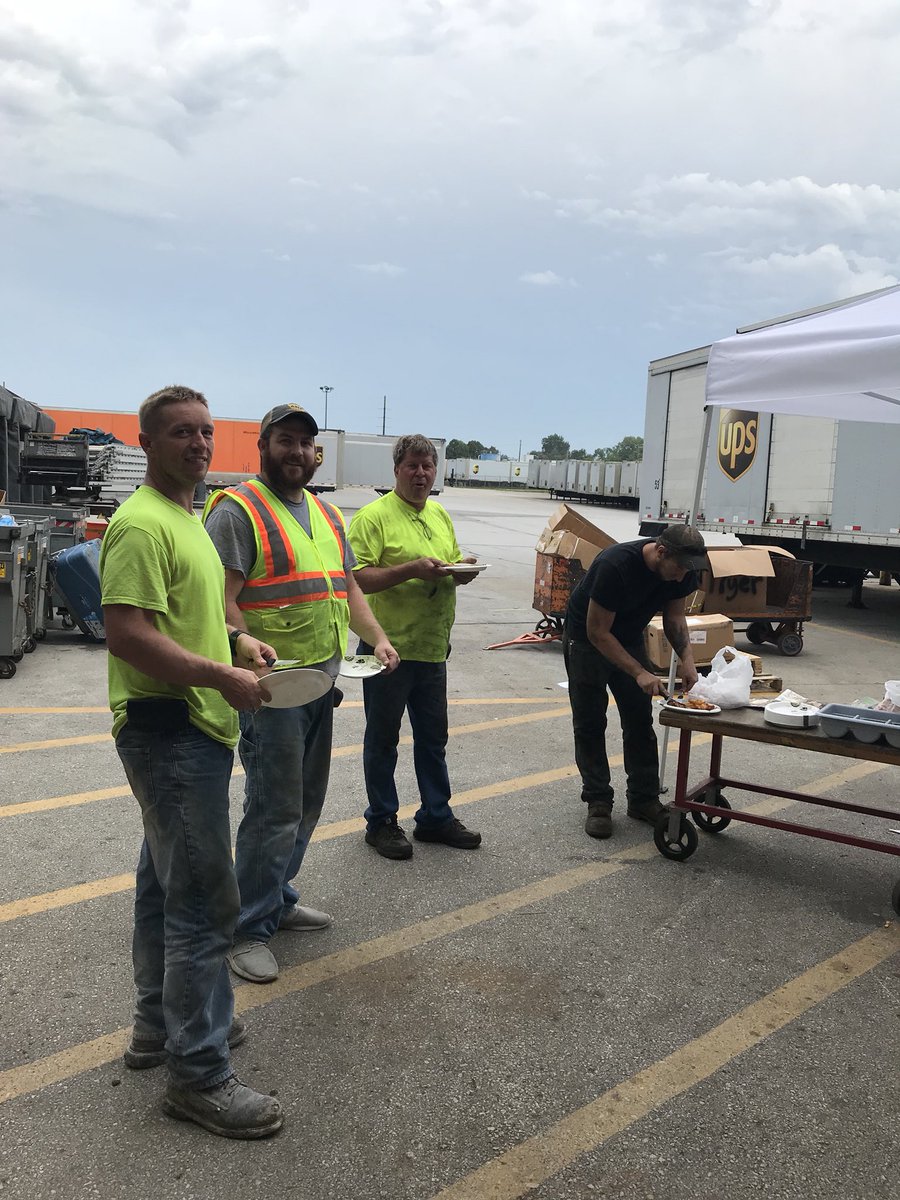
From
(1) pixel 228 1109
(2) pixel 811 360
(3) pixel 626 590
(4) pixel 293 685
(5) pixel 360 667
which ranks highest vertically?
(2) pixel 811 360

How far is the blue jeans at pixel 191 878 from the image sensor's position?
7.60 ft

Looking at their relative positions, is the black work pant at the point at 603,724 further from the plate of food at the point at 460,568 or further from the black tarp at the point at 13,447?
the black tarp at the point at 13,447

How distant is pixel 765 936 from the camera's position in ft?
11.9

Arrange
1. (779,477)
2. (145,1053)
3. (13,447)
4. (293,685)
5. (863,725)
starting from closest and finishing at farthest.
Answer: (293,685) < (145,1053) < (863,725) < (779,477) < (13,447)

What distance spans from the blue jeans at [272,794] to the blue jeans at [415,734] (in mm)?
871

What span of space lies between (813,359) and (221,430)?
3503 cm

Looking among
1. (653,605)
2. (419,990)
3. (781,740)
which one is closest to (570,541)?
(653,605)

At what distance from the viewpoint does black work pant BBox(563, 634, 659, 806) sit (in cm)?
476

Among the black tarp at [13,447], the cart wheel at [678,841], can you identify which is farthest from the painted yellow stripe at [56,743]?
the black tarp at [13,447]

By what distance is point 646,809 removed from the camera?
484 centimetres

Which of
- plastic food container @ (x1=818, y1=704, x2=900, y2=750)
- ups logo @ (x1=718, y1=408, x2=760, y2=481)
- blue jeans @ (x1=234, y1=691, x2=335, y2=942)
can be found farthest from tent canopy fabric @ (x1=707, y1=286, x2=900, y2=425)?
ups logo @ (x1=718, y1=408, x2=760, y2=481)

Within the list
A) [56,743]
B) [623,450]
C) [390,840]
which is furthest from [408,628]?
[623,450]

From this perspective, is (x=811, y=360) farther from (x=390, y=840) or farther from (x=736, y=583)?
(x=736, y=583)

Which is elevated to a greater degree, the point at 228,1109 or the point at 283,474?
the point at 283,474
